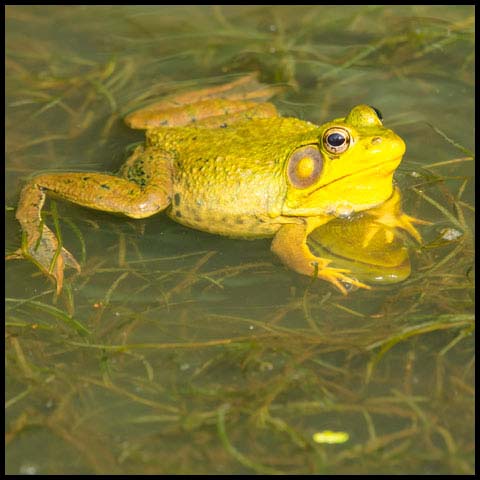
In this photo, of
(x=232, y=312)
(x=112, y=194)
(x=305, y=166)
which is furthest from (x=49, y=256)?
(x=305, y=166)

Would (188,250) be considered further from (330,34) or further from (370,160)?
(330,34)

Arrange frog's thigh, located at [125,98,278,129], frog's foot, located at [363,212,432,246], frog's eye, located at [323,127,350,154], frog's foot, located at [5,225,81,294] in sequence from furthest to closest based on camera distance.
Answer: frog's thigh, located at [125,98,278,129]
frog's foot, located at [363,212,432,246]
frog's foot, located at [5,225,81,294]
frog's eye, located at [323,127,350,154]

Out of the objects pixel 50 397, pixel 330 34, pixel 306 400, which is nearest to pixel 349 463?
pixel 306 400

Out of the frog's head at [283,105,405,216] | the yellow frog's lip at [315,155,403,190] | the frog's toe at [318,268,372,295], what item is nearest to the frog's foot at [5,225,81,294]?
the frog's head at [283,105,405,216]

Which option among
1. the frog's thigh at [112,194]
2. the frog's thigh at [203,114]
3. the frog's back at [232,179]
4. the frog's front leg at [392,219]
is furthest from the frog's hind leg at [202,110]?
the frog's front leg at [392,219]

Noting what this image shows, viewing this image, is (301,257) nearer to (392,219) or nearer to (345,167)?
(345,167)

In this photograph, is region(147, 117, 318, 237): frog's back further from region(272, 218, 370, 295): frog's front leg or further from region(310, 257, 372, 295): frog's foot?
region(310, 257, 372, 295): frog's foot

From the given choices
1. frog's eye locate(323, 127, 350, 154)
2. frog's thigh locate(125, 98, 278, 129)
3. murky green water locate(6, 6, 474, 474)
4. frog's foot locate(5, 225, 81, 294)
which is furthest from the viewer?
frog's thigh locate(125, 98, 278, 129)
